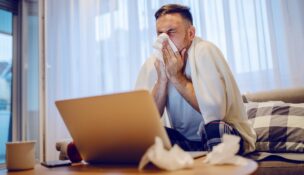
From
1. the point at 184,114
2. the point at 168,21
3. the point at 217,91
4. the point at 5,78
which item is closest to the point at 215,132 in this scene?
the point at 217,91

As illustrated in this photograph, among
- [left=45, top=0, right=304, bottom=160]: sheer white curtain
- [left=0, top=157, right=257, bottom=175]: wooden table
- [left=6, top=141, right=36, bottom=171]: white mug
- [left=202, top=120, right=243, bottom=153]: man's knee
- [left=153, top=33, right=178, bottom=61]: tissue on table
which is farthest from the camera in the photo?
[left=45, top=0, right=304, bottom=160]: sheer white curtain

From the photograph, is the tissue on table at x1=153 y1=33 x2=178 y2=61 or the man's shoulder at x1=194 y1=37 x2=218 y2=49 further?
the tissue on table at x1=153 y1=33 x2=178 y2=61

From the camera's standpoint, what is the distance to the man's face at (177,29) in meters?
1.32

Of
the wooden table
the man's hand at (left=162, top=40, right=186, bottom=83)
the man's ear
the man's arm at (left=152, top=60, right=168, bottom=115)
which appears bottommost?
the wooden table

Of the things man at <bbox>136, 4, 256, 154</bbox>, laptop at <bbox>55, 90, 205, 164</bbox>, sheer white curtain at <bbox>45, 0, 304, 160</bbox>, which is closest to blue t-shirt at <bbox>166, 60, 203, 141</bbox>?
man at <bbox>136, 4, 256, 154</bbox>

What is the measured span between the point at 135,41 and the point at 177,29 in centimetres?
119

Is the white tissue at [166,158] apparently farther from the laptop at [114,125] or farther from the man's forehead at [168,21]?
the man's forehead at [168,21]

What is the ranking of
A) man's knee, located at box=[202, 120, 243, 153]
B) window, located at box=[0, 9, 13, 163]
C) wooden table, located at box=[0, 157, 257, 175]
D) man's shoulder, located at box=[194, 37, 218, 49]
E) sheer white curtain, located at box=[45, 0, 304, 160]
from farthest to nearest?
window, located at box=[0, 9, 13, 163], sheer white curtain, located at box=[45, 0, 304, 160], man's shoulder, located at box=[194, 37, 218, 49], man's knee, located at box=[202, 120, 243, 153], wooden table, located at box=[0, 157, 257, 175]

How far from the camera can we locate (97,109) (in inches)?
27.1

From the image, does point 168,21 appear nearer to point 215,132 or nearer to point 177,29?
point 177,29

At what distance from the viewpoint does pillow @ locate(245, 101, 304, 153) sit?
4.40 feet

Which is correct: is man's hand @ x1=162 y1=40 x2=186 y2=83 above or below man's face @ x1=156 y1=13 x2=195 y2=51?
below

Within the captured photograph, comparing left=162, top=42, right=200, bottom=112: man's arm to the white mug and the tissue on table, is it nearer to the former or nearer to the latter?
the tissue on table

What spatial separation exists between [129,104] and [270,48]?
1.54 metres
